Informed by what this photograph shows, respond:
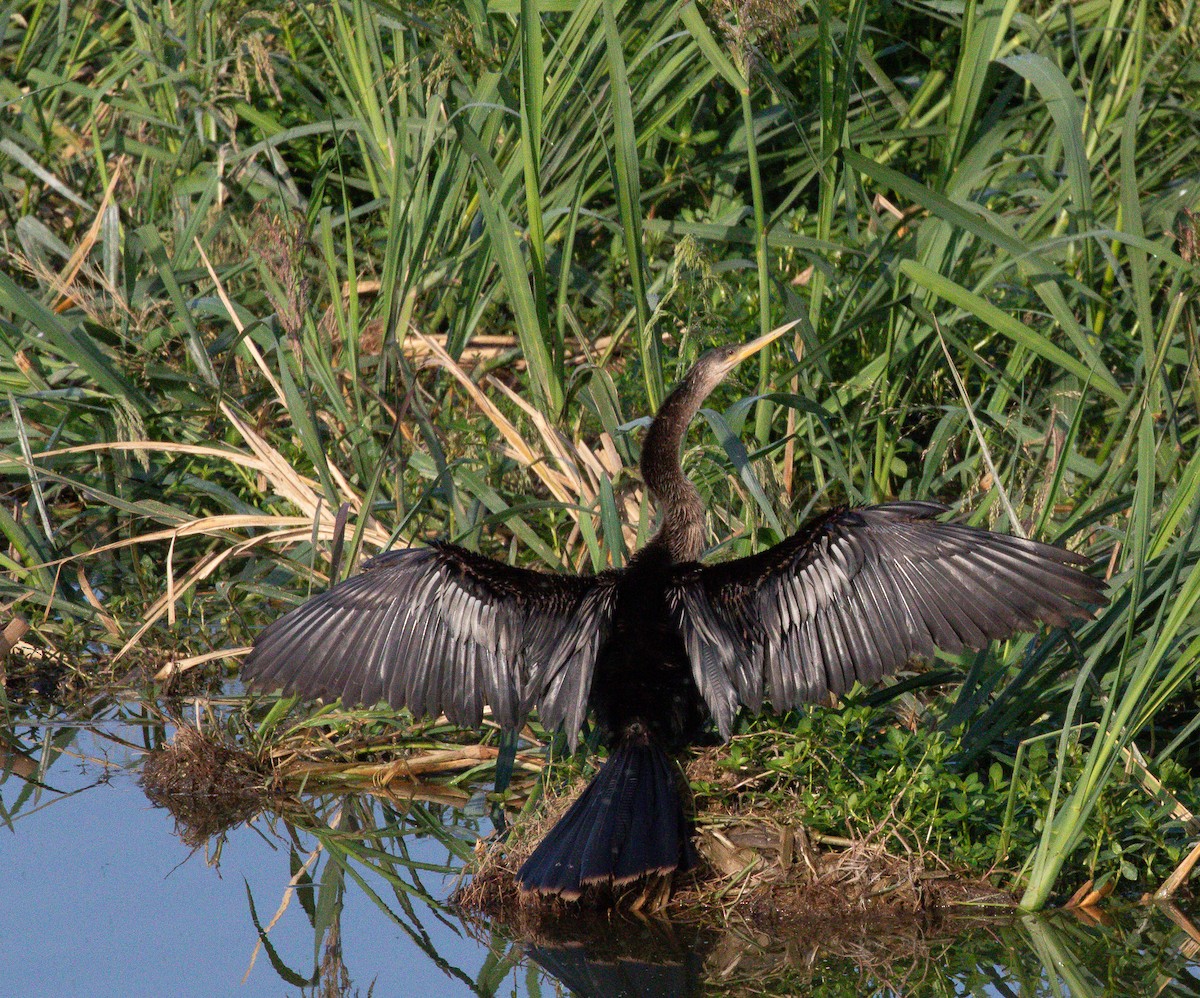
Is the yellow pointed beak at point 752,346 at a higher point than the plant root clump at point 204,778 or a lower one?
higher

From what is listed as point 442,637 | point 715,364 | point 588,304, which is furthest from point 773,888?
point 588,304

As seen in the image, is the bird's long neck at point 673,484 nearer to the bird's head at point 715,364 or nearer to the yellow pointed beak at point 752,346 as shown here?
the bird's head at point 715,364

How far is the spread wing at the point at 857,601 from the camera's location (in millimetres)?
3250

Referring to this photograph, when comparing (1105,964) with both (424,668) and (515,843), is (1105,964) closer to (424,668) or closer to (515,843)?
(515,843)

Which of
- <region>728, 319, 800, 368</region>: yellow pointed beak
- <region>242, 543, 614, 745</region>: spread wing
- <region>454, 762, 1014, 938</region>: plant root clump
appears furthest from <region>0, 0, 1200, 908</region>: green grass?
<region>242, 543, 614, 745</region>: spread wing

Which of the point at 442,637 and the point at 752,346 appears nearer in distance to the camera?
the point at 442,637

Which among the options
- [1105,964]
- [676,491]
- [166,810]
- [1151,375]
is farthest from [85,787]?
[1151,375]

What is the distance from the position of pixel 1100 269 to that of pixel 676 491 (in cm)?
209

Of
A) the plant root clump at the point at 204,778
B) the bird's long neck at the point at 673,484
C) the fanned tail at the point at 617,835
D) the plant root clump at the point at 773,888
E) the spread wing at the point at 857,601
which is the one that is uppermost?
the bird's long neck at the point at 673,484

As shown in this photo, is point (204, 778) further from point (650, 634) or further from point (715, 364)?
point (715, 364)

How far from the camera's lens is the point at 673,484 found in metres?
3.88

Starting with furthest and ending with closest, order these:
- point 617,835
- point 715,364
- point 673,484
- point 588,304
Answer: point 588,304
point 715,364
point 673,484
point 617,835

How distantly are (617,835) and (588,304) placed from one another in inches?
120

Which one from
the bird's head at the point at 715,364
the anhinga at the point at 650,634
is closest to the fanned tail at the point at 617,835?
the anhinga at the point at 650,634
